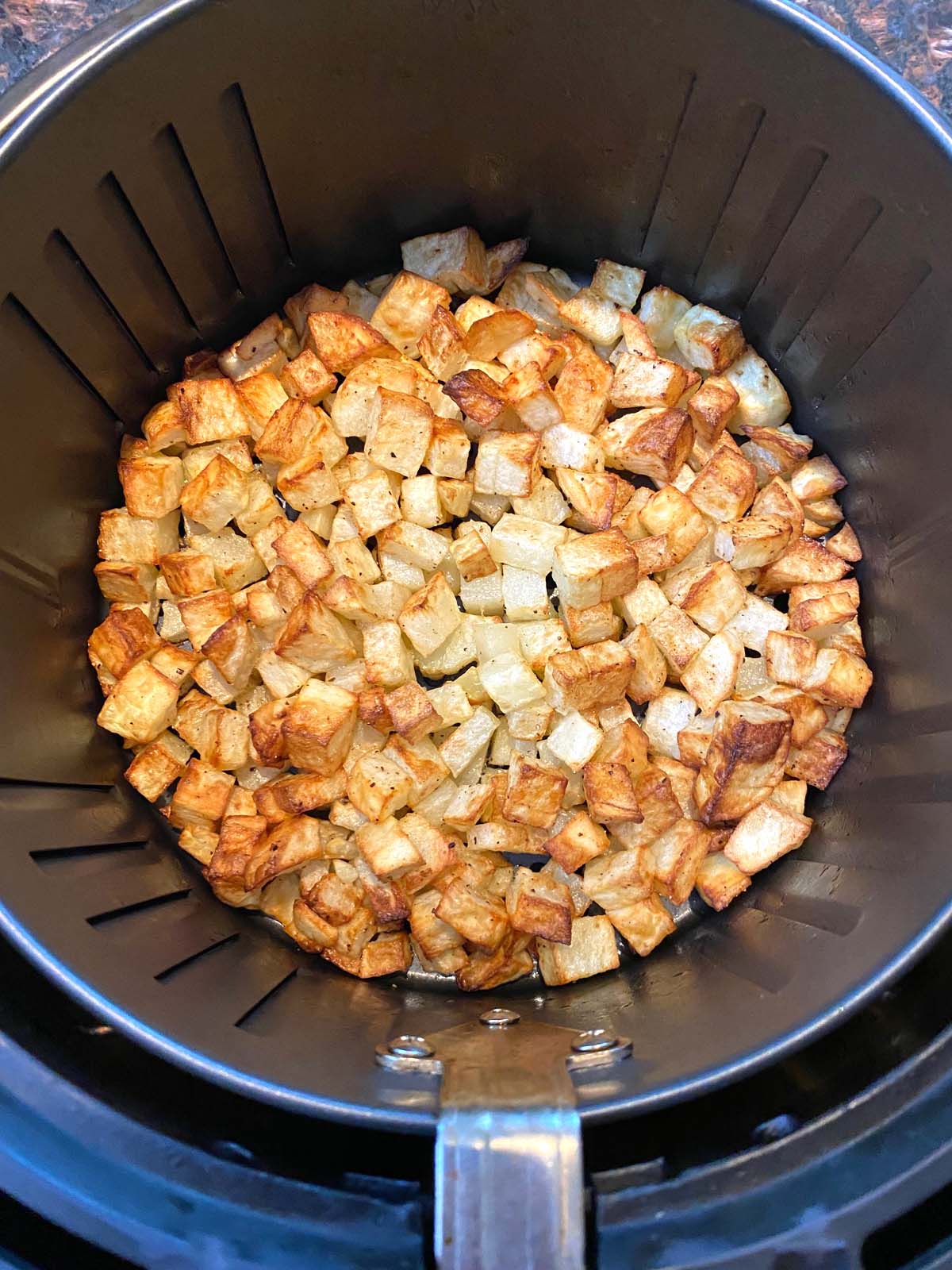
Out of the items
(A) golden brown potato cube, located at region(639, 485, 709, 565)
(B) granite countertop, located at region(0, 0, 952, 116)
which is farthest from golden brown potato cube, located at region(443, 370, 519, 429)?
(B) granite countertop, located at region(0, 0, 952, 116)

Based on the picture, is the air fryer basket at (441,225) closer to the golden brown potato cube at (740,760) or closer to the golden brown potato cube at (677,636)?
the golden brown potato cube at (740,760)

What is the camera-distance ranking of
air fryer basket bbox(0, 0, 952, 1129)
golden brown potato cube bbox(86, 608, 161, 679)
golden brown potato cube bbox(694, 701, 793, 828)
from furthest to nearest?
golden brown potato cube bbox(86, 608, 161, 679)
golden brown potato cube bbox(694, 701, 793, 828)
air fryer basket bbox(0, 0, 952, 1129)

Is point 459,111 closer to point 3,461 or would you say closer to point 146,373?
point 146,373

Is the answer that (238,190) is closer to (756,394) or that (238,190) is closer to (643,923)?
(756,394)

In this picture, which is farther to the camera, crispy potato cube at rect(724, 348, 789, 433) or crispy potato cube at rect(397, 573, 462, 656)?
crispy potato cube at rect(724, 348, 789, 433)

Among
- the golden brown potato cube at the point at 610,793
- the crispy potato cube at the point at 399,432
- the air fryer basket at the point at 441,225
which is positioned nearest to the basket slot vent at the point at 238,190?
the air fryer basket at the point at 441,225

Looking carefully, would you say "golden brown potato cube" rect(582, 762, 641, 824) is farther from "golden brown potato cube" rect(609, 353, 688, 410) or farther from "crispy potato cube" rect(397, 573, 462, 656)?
"golden brown potato cube" rect(609, 353, 688, 410)

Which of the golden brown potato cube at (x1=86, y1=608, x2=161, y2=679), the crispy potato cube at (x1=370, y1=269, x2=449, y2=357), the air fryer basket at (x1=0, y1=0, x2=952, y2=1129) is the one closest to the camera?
the air fryer basket at (x1=0, y1=0, x2=952, y2=1129)
